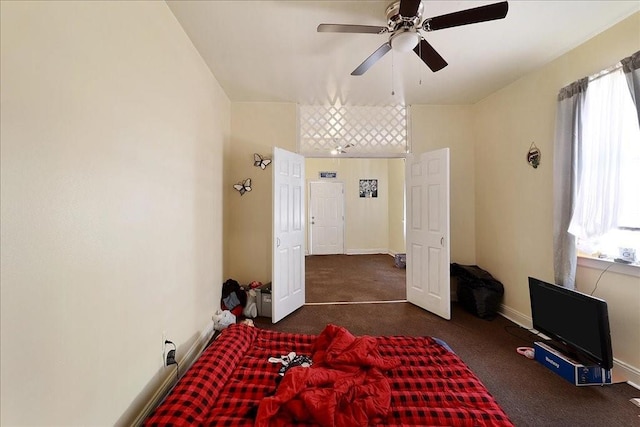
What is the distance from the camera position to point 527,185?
9.26 ft

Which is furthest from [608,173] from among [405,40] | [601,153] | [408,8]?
[408,8]

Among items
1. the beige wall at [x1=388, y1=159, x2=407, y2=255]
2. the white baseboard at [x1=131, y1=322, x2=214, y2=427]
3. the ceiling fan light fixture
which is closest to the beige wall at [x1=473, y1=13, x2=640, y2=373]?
the ceiling fan light fixture

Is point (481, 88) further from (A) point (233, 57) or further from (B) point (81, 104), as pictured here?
(B) point (81, 104)

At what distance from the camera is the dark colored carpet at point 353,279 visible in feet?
12.5

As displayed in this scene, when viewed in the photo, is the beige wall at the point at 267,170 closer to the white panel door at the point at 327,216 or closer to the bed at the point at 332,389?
the bed at the point at 332,389

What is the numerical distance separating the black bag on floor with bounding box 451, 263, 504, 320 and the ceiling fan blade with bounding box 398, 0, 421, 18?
2.89 m

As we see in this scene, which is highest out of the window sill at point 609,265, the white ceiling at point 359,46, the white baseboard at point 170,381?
the white ceiling at point 359,46

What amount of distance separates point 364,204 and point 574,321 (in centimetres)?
545

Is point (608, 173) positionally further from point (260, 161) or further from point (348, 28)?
point (260, 161)

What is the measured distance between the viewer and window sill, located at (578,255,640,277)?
6.27 feet

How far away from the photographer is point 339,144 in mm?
3693

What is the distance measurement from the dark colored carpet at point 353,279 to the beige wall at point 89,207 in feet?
7.57

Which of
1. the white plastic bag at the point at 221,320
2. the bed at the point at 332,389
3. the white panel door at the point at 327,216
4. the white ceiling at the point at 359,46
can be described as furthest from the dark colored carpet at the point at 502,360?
the white panel door at the point at 327,216

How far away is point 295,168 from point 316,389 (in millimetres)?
2539
